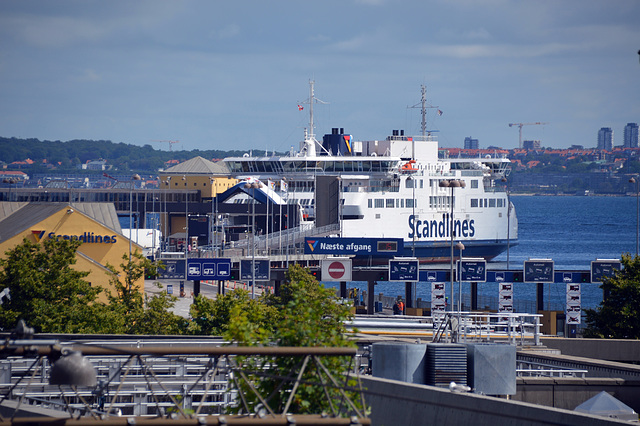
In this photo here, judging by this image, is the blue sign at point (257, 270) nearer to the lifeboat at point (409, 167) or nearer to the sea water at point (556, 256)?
the sea water at point (556, 256)

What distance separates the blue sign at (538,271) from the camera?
4362 centimetres

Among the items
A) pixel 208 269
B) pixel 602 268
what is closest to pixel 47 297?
pixel 208 269

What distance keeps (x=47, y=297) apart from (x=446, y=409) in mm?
19490

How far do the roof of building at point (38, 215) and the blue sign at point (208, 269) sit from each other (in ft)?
16.0

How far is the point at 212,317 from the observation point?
3019 centimetres

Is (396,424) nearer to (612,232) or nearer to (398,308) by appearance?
(398,308)

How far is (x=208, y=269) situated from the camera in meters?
42.1

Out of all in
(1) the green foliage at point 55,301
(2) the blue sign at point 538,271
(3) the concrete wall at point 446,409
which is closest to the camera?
(3) the concrete wall at point 446,409

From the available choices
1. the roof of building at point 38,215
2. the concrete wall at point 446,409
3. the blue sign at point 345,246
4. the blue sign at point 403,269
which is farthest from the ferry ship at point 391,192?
the concrete wall at point 446,409

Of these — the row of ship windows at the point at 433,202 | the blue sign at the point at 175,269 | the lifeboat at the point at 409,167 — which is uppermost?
the lifeboat at the point at 409,167

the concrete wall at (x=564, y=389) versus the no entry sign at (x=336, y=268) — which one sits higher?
the no entry sign at (x=336, y=268)

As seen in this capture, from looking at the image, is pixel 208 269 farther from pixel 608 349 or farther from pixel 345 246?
pixel 608 349

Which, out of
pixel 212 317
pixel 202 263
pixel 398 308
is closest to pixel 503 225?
pixel 398 308

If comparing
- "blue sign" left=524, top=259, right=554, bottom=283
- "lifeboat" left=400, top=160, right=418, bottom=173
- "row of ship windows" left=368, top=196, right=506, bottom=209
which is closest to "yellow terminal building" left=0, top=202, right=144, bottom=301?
"blue sign" left=524, top=259, right=554, bottom=283
